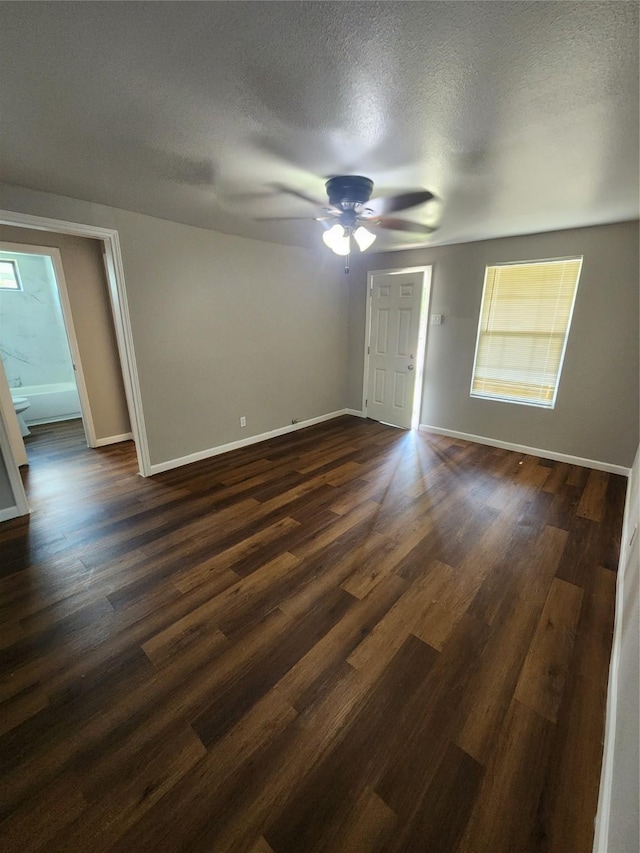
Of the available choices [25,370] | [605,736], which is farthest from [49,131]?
[25,370]

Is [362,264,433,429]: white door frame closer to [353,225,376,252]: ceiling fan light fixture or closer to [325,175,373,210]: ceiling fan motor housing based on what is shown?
[353,225,376,252]: ceiling fan light fixture

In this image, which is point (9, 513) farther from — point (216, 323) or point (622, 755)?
point (622, 755)

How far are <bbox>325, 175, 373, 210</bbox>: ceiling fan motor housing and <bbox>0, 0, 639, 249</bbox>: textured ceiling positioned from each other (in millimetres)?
91

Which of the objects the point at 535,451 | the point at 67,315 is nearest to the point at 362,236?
the point at 535,451

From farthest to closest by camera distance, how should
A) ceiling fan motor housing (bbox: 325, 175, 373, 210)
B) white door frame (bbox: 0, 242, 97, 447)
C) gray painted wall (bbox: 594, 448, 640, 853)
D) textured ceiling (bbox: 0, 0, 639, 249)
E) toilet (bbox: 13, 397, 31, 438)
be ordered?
toilet (bbox: 13, 397, 31, 438) < white door frame (bbox: 0, 242, 97, 447) < ceiling fan motor housing (bbox: 325, 175, 373, 210) < textured ceiling (bbox: 0, 0, 639, 249) < gray painted wall (bbox: 594, 448, 640, 853)

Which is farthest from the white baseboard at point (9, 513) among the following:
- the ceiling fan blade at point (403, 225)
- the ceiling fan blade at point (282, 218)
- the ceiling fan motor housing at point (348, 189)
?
the ceiling fan blade at point (403, 225)

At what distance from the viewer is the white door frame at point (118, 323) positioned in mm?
Result: 2471

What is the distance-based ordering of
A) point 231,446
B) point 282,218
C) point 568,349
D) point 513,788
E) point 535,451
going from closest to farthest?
point 513,788, point 282,218, point 568,349, point 535,451, point 231,446

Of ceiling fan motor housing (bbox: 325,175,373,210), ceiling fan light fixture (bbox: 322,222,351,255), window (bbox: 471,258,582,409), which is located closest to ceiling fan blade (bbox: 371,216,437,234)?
ceiling fan light fixture (bbox: 322,222,351,255)

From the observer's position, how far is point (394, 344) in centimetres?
476

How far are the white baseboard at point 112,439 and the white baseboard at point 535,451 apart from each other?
157 inches

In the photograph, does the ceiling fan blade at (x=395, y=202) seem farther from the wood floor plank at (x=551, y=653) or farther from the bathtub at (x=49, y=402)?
the bathtub at (x=49, y=402)

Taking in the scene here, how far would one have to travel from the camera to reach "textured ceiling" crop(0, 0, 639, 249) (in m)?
1.02

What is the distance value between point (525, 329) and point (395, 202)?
7.07 ft
